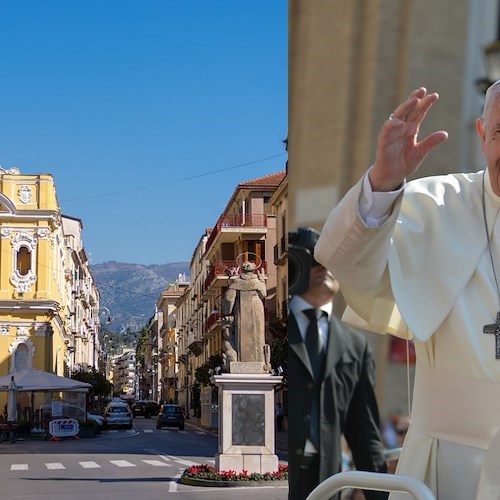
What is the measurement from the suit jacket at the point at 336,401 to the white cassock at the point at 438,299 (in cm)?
20

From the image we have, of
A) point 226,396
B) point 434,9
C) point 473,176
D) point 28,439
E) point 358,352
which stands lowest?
point 28,439

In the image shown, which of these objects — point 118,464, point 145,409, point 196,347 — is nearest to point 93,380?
point 145,409

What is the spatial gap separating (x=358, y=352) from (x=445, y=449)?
1.22 feet

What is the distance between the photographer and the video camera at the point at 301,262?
2318 mm

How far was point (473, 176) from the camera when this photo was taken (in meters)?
2.11

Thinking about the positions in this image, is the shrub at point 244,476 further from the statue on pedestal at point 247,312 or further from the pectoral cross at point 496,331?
the pectoral cross at point 496,331

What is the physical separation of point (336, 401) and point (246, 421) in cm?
1146

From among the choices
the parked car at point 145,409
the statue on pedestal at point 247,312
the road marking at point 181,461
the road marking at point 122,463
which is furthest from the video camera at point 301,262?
the parked car at point 145,409

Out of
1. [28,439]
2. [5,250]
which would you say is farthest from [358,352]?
[5,250]

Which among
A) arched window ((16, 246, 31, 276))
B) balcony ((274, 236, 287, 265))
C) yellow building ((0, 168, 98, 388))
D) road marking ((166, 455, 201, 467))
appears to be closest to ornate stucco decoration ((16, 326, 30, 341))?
yellow building ((0, 168, 98, 388))

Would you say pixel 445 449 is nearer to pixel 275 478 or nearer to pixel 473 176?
pixel 473 176

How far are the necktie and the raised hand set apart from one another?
0.54 meters

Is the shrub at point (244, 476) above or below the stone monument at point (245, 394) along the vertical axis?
below

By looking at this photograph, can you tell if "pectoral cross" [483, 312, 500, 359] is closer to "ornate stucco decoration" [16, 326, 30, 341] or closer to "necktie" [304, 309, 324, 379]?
"necktie" [304, 309, 324, 379]
